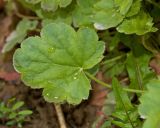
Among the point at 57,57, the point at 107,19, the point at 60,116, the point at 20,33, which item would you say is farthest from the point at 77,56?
the point at 20,33

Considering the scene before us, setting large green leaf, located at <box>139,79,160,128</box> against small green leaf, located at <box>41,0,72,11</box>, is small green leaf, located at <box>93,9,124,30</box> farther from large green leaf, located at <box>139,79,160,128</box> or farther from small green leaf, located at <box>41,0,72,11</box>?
large green leaf, located at <box>139,79,160,128</box>

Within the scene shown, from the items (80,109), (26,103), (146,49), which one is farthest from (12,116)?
(146,49)

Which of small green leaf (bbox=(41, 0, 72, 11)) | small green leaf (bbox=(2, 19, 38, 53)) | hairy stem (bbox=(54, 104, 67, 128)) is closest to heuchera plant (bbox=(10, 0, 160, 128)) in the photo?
small green leaf (bbox=(41, 0, 72, 11))

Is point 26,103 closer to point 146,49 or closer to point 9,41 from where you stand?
point 9,41

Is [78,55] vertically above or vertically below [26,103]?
above

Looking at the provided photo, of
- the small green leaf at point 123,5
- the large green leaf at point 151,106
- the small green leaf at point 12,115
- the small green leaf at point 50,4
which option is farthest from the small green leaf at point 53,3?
the large green leaf at point 151,106

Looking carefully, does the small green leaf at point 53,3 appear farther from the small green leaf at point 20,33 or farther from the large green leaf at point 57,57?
the small green leaf at point 20,33
